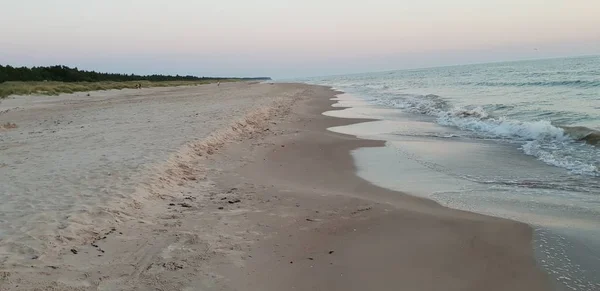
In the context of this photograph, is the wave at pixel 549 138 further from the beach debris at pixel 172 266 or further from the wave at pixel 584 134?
the beach debris at pixel 172 266

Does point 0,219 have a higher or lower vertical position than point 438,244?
higher

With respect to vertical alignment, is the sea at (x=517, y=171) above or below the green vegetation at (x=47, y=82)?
below

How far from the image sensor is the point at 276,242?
14.8 feet

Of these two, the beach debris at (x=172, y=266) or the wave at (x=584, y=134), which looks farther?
the wave at (x=584, y=134)

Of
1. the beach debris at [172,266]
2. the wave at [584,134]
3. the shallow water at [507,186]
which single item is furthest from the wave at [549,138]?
the beach debris at [172,266]

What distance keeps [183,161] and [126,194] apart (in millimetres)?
2217

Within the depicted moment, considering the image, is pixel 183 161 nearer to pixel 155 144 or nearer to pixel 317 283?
pixel 155 144

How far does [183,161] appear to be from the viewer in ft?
25.6

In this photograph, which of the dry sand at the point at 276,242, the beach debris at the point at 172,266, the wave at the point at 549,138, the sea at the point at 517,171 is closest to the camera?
the dry sand at the point at 276,242

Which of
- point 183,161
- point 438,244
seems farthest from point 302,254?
point 183,161

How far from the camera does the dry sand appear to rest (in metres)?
3.57

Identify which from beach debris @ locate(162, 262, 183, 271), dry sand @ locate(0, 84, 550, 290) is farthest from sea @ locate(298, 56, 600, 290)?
beach debris @ locate(162, 262, 183, 271)

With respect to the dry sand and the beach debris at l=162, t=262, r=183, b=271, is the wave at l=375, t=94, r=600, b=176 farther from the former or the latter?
the beach debris at l=162, t=262, r=183, b=271

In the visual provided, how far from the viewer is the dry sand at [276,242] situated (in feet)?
11.7
